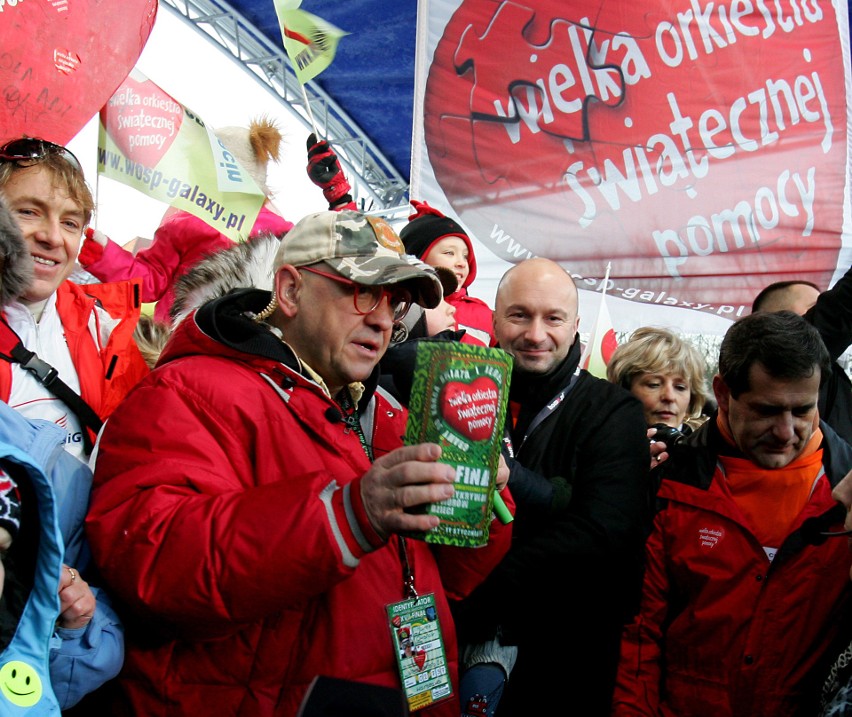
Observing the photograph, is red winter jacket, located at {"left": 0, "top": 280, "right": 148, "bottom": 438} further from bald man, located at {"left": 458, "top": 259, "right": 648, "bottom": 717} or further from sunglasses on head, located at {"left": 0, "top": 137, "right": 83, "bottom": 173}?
bald man, located at {"left": 458, "top": 259, "right": 648, "bottom": 717}

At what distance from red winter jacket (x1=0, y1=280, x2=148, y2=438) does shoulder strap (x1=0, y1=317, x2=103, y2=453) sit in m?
0.09

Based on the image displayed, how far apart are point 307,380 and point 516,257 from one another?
8.19ft

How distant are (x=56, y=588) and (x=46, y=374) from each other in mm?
890

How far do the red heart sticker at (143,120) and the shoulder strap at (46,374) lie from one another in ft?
7.09

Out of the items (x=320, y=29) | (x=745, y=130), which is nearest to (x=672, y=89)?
(x=745, y=130)

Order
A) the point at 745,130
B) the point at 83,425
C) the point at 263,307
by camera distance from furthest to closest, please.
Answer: the point at 745,130, the point at 83,425, the point at 263,307

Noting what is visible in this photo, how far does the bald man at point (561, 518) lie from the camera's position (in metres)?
1.94

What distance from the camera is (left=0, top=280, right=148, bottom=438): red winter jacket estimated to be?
6.67ft

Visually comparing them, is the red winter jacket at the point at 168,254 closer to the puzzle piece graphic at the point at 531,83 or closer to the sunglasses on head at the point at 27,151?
the puzzle piece graphic at the point at 531,83

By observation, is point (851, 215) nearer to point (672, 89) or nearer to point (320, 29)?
point (672, 89)

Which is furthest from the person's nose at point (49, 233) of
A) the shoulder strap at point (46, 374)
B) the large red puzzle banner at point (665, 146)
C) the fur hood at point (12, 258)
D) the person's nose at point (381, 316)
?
the large red puzzle banner at point (665, 146)

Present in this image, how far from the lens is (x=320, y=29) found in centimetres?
348

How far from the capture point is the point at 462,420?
1166 millimetres

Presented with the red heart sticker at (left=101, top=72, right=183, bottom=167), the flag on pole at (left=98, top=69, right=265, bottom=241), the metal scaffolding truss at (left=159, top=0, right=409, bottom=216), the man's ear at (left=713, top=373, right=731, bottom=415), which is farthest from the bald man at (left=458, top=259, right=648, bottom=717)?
the metal scaffolding truss at (left=159, top=0, right=409, bottom=216)
